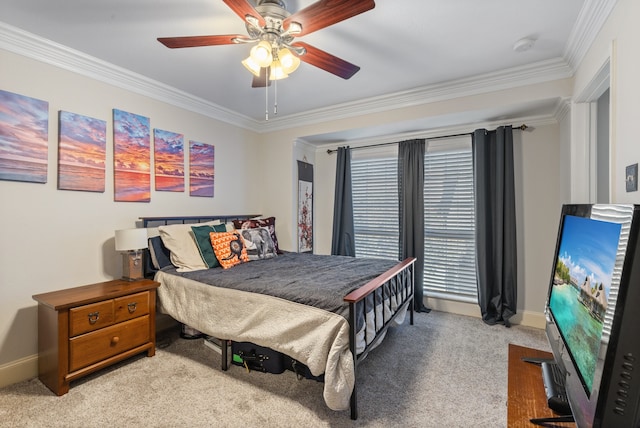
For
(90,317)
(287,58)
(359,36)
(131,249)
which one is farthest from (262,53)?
(90,317)

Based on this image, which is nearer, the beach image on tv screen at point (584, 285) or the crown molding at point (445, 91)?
the beach image on tv screen at point (584, 285)

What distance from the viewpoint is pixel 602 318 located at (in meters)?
0.78

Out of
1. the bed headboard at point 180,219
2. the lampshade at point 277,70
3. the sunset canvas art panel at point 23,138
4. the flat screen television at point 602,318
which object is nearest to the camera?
the flat screen television at point 602,318

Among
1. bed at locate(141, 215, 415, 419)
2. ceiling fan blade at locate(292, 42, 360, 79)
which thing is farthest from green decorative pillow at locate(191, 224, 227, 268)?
ceiling fan blade at locate(292, 42, 360, 79)

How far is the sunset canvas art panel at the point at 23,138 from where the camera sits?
6.93ft

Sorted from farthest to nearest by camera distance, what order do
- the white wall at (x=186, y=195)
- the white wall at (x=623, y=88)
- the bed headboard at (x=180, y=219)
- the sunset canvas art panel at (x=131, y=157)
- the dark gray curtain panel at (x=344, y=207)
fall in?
1. the dark gray curtain panel at (x=344, y=207)
2. the bed headboard at (x=180, y=219)
3. the sunset canvas art panel at (x=131, y=157)
4. the white wall at (x=186, y=195)
5. the white wall at (x=623, y=88)

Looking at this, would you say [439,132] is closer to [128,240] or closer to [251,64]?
[251,64]

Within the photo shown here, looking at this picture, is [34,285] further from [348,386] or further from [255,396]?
[348,386]

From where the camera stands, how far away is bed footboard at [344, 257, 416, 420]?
1.74m

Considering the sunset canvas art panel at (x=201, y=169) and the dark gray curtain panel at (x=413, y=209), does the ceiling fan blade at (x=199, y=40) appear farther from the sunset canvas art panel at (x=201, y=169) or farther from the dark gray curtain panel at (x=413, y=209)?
the dark gray curtain panel at (x=413, y=209)

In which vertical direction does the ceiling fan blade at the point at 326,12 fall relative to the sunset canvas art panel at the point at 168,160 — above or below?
above

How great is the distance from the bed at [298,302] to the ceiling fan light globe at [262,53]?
4.84 feet

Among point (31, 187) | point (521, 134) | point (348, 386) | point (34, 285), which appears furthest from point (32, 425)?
point (521, 134)

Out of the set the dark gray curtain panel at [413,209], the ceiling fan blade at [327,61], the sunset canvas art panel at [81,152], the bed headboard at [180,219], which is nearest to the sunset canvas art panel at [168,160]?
the bed headboard at [180,219]
